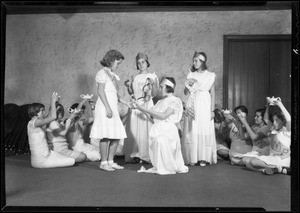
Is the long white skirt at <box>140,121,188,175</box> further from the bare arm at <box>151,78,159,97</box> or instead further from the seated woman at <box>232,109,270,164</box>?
the seated woman at <box>232,109,270,164</box>

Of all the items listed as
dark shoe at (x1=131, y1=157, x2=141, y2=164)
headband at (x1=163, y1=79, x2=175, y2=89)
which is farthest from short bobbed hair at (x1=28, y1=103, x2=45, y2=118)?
headband at (x1=163, y1=79, x2=175, y2=89)

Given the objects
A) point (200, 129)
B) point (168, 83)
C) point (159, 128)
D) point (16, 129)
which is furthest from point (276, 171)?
point (16, 129)

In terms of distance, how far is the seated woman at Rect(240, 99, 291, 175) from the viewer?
3873mm

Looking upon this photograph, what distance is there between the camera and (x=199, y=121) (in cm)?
438

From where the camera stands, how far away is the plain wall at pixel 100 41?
3.36m

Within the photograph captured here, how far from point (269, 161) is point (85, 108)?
194cm

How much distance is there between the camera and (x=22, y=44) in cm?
335

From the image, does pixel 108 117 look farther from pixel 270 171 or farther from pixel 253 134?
pixel 270 171

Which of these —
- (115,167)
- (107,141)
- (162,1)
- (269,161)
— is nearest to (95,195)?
(115,167)

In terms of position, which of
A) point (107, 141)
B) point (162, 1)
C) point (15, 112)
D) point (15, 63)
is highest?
point (162, 1)

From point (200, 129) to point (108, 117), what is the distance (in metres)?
0.99

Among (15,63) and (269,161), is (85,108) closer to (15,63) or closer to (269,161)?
(15,63)

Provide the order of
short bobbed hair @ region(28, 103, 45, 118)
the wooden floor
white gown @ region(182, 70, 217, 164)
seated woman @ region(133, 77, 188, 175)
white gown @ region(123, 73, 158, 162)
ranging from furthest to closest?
white gown @ region(123, 73, 158, 162), white gown @ region(182, 70, 217, 164), seated woman @ region(133, 77, 188, 175), short bobbed hair @ region(28, 103, 45, 118), the wooden floor

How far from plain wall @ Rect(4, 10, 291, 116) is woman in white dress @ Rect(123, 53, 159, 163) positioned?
0.30m
